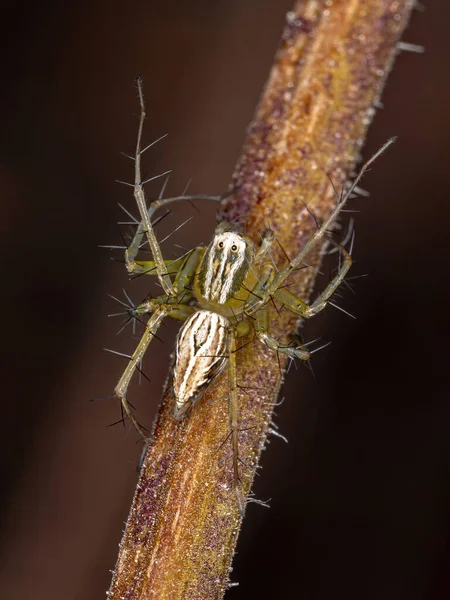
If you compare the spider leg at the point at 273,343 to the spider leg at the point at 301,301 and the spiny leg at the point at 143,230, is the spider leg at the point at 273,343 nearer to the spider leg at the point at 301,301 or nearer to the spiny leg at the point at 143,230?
the spider leg at the point at 301,301

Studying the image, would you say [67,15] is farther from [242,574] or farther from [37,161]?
[242,574]

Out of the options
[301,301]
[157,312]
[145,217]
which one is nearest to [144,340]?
[157,312]

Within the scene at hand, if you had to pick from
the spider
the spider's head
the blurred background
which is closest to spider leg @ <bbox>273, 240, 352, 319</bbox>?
the spider

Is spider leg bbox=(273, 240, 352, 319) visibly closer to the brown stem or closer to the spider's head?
the brown stem

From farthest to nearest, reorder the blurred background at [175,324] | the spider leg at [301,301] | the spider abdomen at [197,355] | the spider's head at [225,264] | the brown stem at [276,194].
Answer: the blurred background at [175,324], the spider's head at [225,264], the spider leg at [301,301], the spider abdomen at [197,355], the brown stem at [276,194]

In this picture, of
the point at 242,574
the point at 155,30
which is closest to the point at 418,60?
the point at 155,30

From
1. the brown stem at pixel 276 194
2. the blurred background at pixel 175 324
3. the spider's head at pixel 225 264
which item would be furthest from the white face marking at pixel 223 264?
the blurred background at pixel 175 324

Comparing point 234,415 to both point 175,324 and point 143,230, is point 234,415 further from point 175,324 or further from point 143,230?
point 175,324
